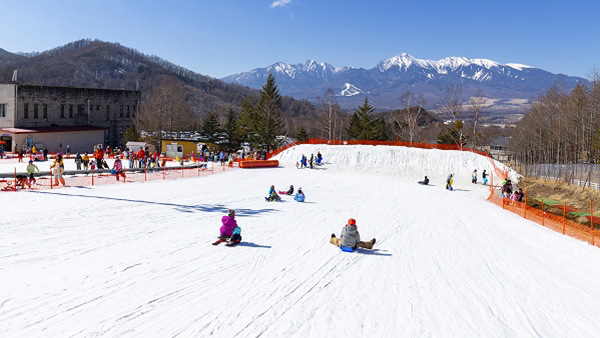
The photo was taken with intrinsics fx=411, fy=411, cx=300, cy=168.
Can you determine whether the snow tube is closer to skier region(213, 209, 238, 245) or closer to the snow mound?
the snow mound

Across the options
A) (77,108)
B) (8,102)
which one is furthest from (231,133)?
(8,102)

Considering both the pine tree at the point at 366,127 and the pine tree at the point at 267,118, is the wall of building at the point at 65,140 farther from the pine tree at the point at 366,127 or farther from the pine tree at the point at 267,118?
the pine tree at the point at 366,127

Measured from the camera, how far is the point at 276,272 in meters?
9.33

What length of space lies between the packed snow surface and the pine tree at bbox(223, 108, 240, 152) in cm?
4311

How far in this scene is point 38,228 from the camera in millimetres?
12234

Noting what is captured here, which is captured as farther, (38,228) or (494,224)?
(494,224)

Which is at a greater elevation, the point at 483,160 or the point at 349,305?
the point at 483,160

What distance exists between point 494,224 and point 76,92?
53.9 m

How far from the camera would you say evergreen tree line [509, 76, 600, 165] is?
42.6 m

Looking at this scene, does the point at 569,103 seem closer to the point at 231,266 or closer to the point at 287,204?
the point at 287,204

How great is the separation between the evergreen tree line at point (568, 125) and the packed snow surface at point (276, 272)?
31146mm

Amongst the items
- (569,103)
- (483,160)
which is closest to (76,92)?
(483,160)

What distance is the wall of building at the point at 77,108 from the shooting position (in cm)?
4828

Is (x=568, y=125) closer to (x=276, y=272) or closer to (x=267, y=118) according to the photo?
(x=267, y=118)
